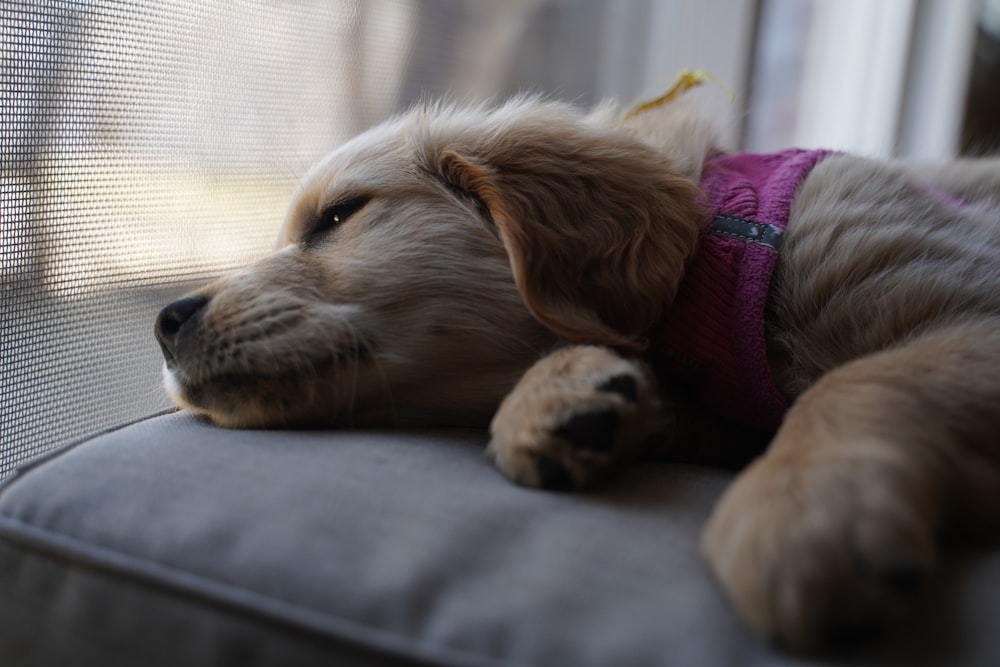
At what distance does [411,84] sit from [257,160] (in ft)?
1.63

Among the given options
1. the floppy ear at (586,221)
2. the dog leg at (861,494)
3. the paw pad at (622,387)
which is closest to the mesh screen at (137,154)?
the floppy ear at (586,221)

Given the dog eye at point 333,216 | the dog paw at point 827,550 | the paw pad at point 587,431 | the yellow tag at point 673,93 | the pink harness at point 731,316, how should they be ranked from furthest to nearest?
1. the yellow tag at point 673,93
2. the dog eye at point 333,216
3. the pink harness at point 731,316
4. the paw pad at point 587,431
5. the dog paw at point 827,550

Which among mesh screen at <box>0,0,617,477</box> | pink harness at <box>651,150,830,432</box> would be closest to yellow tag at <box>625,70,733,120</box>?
pink harness at <box>651,150,830,432</box>

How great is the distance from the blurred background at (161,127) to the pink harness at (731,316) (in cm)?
54

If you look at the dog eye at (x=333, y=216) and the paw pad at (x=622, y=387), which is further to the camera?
the dog eye at (x=333, y=216)

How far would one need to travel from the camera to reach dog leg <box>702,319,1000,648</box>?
27.5 inches

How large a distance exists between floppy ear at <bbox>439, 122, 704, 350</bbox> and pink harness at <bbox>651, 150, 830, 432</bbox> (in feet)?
0.09

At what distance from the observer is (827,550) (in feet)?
2.33

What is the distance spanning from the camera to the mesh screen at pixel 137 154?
3.97 feet

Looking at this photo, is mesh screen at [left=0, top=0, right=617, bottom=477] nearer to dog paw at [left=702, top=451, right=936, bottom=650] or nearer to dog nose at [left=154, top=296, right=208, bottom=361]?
dog nose at [left=154, top=296, right=208, bottom=361]

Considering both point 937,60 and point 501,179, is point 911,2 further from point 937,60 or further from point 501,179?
point 501,179

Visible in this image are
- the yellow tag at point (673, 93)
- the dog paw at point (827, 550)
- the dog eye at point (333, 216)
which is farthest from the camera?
the yellow tag at point (673, 93)

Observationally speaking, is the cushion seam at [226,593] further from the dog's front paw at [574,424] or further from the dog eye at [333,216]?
the dog eye at [333,216]

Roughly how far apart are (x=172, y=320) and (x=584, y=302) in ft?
1.82
